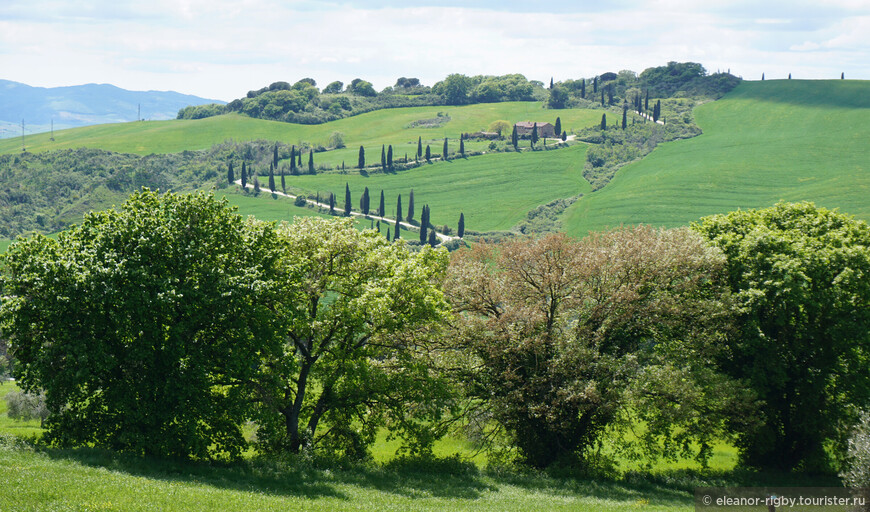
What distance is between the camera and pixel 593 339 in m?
39.4

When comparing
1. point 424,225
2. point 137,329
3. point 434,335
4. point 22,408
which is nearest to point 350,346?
point 434,335

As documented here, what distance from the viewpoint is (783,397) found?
4181 centimetres

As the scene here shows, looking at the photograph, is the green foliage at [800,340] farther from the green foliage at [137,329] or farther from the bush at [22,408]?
the bush at [22,408]

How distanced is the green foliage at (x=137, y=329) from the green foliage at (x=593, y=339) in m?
13.9

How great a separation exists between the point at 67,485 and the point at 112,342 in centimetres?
1011

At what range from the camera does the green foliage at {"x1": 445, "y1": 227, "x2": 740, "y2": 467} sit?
37.3m

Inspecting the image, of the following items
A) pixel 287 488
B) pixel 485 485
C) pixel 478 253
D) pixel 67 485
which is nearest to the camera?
pixel 67 485

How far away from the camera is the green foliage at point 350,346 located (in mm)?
34344

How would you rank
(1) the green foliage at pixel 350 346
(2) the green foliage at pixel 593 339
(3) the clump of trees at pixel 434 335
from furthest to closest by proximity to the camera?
(2) the green foliage at pixel 593 339 → (1) the green foliage at pixel 350 346 → (3) the clump of trees at pixel 434 335

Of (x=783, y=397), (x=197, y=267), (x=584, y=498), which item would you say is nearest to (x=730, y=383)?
(x=783, y=397)

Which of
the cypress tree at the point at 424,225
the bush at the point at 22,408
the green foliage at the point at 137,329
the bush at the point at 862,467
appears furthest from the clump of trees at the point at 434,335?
the cypress tree at the point at 424,225

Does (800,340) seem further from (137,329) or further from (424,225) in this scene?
(424,225)

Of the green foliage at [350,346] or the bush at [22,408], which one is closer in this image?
the green foliage at [350,346]

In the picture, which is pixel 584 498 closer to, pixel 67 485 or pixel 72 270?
pixel 67 485
